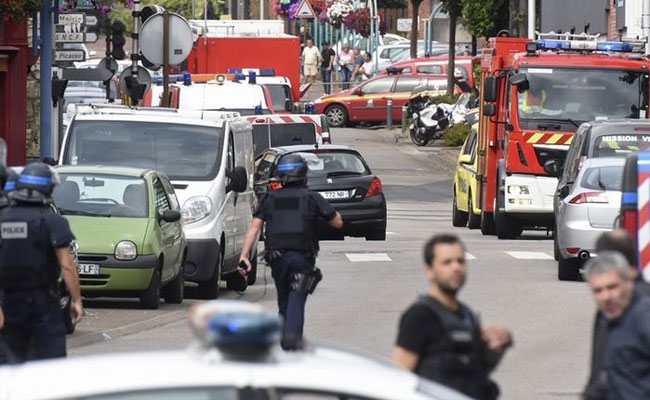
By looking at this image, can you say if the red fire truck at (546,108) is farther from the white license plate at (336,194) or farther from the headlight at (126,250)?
the headlight at (126,250)

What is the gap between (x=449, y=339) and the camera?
7363mm

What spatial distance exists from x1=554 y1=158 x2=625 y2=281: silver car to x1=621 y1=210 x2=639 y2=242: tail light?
8.82 m

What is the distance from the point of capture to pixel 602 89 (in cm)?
2758

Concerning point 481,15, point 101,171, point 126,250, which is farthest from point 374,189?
point 481,15

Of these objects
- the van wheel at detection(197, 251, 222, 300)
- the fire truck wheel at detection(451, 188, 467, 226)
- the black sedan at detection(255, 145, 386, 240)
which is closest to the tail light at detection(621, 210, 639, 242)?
the van wheel at detection(197, 251, 222, 300)

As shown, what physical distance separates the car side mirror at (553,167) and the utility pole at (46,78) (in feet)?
24.9

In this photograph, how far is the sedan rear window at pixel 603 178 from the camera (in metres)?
20.6

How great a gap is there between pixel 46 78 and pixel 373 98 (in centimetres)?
2784

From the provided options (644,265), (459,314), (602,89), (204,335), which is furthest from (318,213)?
(602,89)

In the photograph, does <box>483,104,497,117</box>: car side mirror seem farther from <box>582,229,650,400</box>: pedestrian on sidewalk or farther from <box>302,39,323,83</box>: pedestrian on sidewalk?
<box>302,39,323,83</box>: pedestrian on sidewalk

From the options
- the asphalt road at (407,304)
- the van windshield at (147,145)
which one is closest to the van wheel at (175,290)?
the asphalt road at (407,304)

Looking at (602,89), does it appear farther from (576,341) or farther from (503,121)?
(576,341)

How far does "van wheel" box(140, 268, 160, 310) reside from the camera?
1761cm

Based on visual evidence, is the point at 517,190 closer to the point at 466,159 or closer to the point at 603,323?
the point at 466,159
